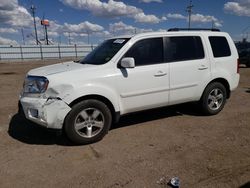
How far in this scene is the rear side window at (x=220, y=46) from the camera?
5965 millimetres

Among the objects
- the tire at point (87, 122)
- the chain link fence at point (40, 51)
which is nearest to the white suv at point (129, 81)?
the tire at point (87, 122)

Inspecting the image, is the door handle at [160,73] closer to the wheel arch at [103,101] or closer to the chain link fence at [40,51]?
the wheel arch at [103,101]

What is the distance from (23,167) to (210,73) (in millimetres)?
4122

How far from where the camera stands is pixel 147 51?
5.15 metres

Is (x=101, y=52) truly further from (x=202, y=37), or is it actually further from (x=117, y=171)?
(x=117, y=171)

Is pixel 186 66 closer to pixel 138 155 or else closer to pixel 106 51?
pixel 106 51

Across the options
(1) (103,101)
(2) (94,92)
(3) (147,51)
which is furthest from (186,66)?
(2) (94,92)

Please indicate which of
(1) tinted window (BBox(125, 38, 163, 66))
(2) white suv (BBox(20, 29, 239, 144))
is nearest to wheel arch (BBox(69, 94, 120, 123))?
(2) white suv (BBox(20, 29, 239, 144))

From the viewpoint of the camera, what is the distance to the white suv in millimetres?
4348

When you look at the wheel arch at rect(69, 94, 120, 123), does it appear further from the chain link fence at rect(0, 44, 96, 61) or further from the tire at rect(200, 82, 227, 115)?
the chain link fence at rect(0, 44, 96, 61)

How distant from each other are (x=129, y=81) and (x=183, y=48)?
153 cm

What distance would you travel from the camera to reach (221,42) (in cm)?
612

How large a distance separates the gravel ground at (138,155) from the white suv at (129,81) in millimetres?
443

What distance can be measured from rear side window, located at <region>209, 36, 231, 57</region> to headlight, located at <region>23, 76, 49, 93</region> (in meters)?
3.68
